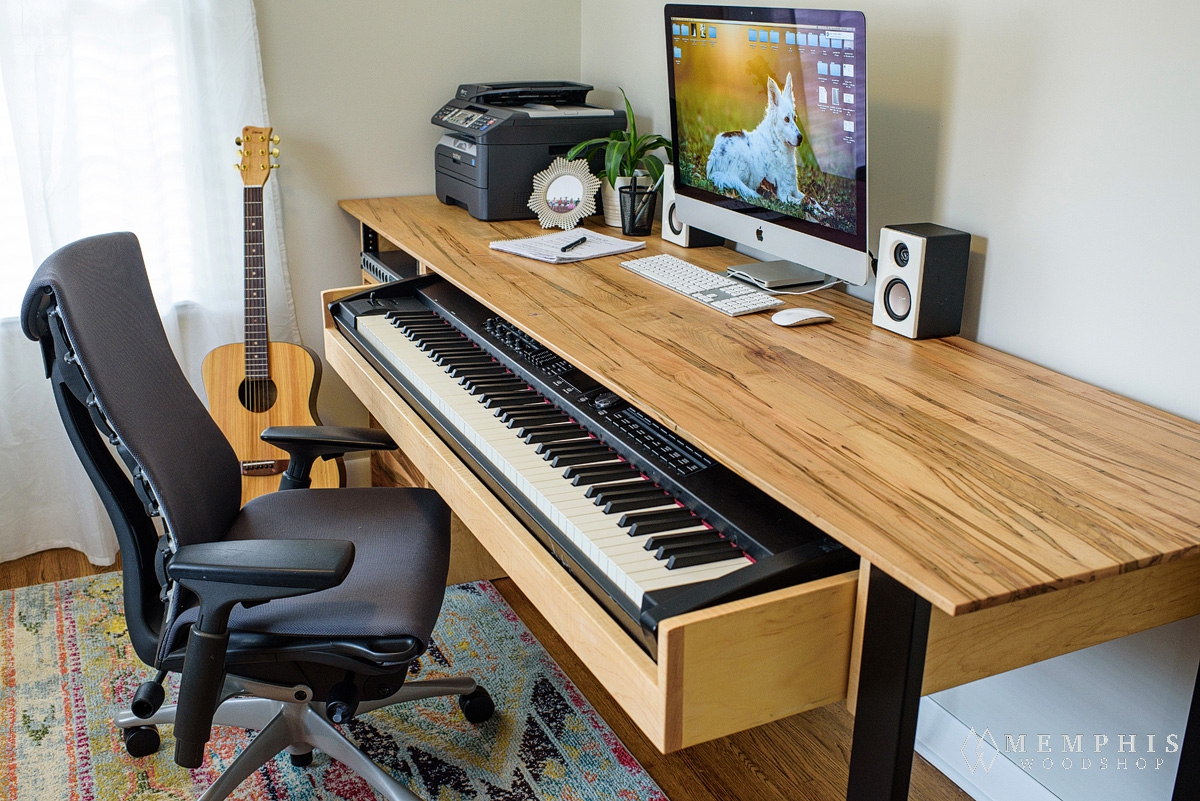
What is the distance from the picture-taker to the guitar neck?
2531 millimetres

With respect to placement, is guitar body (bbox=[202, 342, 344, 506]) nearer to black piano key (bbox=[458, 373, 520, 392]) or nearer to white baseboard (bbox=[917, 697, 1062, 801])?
black piano key (bbox=[458, 373, 520, 392])

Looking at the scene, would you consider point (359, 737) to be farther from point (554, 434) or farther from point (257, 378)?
point (257, 378)

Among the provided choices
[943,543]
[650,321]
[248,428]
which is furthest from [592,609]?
[248,428]

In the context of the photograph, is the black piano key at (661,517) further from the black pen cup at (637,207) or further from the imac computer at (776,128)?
the black pen cup at (637,207)

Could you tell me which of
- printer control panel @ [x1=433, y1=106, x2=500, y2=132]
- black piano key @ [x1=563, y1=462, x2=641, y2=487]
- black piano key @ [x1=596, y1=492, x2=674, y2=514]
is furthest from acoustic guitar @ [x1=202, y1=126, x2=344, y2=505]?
black piano key @ [x1=596, y1=492, x2=674, y2=514]

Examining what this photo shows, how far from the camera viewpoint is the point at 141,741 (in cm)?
188

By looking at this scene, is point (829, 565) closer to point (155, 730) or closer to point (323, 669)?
point (323, 669)

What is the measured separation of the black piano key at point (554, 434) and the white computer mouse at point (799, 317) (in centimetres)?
42

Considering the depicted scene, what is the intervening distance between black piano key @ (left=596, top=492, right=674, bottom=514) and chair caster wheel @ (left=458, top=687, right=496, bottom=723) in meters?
0.82

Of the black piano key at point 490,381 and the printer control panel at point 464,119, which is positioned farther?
the printer control panel at point 464,119

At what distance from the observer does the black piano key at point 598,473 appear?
4.73 ft

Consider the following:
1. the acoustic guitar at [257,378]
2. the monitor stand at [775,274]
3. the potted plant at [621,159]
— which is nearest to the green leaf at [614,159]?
the potted plant at [621,159]

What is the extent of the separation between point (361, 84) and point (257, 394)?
2.99 ft

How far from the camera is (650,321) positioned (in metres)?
1.75
